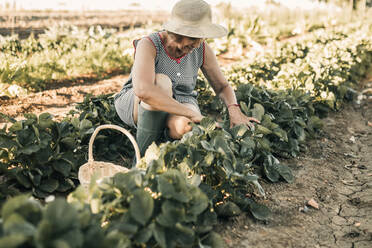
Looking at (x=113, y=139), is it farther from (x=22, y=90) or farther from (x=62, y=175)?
(x=22, y=90)

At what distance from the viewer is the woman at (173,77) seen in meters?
2.53

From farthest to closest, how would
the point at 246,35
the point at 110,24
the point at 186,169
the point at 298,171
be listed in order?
1. the point at 110,24
2. the point at 246,35
3. the point at 298,171
4. the point at 186,169

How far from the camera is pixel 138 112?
2.78m

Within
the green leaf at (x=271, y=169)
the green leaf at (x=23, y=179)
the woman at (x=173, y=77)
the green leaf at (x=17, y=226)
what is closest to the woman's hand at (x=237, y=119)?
the woman at (x=173, y=77)

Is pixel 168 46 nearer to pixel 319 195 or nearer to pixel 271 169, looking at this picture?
pixel 271 169

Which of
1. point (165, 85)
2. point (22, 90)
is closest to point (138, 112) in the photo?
point (165, 85)

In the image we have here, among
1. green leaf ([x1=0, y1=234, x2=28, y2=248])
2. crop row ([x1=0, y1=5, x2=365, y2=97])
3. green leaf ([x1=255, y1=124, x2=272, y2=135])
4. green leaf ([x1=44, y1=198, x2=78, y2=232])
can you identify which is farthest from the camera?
crop row ([x1=0, y1=5, x2=365, y2=97])

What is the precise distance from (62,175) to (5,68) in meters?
2.32

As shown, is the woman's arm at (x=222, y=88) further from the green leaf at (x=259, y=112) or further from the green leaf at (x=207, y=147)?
the green leaf at (x=207, y=147)

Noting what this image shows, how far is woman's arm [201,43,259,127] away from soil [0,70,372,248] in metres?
0.55

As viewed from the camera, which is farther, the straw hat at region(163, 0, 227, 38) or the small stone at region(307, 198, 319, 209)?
the small stone at region(307, 198, 319, 209)

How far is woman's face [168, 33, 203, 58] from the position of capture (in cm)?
256

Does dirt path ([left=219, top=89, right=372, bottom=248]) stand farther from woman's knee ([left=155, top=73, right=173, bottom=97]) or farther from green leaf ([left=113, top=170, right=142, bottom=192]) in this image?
woman's knee ([left=155, top=73, right=173, bottom=97])

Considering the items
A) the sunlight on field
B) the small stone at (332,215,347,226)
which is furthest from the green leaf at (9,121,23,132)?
the sunlight on field
